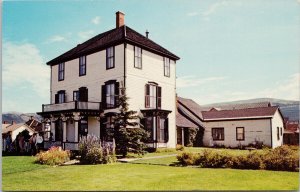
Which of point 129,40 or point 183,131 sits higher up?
point 129,40

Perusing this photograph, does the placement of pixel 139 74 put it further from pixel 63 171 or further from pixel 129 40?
pixel 63 171

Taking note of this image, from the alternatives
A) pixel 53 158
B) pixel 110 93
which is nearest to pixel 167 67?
pixel 110 93

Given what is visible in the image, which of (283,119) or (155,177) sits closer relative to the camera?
(155,177)

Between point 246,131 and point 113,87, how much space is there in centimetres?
1143

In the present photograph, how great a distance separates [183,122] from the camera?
26.1 meters

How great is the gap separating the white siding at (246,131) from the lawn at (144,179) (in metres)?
14.5

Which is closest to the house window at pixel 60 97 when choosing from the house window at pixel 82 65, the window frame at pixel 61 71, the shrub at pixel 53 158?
the window frame at pixel 61 71

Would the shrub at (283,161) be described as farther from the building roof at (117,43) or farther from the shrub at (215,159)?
the building roof at (117,43)

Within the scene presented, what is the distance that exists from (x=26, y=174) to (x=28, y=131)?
958 cm

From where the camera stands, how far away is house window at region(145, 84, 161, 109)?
68.7 feet

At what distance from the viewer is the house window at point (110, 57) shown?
2019cm

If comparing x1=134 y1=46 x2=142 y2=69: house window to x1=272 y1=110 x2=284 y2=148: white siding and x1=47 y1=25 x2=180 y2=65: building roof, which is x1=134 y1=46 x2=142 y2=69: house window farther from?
x1=272 y1=110 x2=284 y2=148: white siding

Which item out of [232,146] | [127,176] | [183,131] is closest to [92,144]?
[127,176]

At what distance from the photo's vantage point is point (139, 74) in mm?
20328
